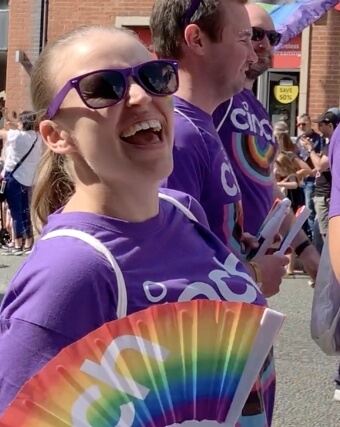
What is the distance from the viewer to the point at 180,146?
217 cm

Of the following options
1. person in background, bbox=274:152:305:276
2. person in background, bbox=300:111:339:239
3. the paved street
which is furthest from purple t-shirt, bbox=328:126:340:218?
person in background, bbox=274:152:305:276

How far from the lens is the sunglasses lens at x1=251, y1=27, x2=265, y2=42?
288 centimetres

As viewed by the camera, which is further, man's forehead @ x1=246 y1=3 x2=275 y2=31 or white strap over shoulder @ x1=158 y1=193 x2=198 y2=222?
man's forehead @ x1=246 y1=3 x2=275 y2=31

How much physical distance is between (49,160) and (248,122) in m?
1.05

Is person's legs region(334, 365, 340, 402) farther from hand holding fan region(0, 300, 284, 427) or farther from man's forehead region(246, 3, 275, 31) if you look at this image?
hand holding fan region(0, 300, 284, 427)

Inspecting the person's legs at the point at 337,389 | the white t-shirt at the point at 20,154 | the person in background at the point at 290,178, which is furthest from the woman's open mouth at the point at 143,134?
the white t-shirt at the point at 20,154

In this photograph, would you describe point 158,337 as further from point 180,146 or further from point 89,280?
point 180,146

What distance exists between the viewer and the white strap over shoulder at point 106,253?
1.44 meters

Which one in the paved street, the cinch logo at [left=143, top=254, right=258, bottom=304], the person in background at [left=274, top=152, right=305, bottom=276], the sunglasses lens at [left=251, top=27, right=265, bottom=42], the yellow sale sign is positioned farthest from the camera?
the yellow sale sign

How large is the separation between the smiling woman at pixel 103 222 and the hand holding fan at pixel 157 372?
0.15 m

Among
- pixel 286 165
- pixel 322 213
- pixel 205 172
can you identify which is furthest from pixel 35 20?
pixel 205 172

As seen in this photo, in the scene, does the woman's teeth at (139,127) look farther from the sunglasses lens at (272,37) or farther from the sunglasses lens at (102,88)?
the sunglasses lens at (272,37)

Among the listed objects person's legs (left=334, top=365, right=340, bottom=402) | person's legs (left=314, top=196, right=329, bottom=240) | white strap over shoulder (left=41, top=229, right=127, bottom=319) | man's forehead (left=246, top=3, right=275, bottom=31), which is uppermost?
man's forehead (left=246, top=3, right=275, bottom=31)

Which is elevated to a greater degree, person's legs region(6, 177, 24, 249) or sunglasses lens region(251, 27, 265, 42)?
sunglasses lens region(251, 27, 265, 42)
